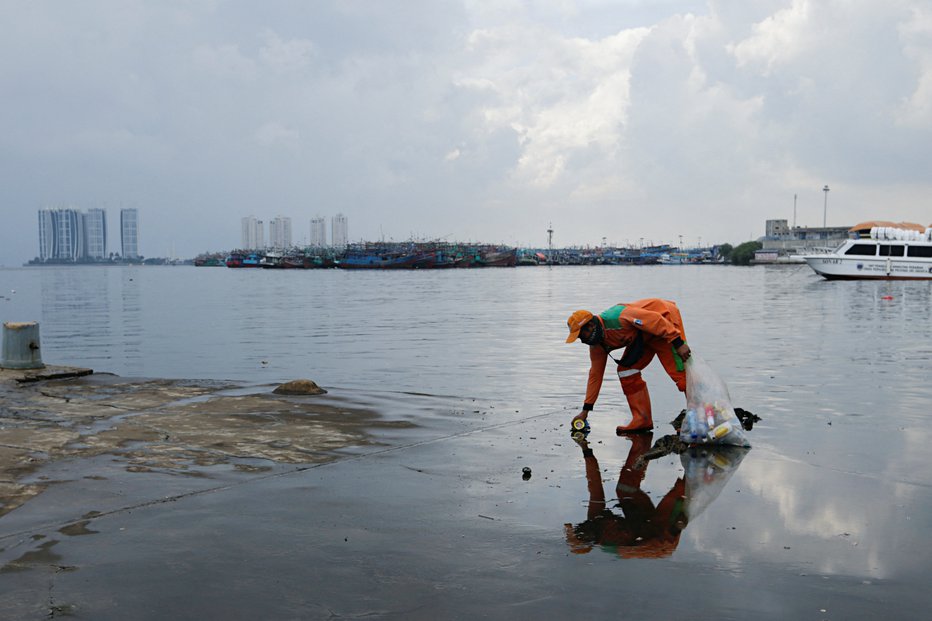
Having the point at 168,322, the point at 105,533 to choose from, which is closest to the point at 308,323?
the point at 168,322

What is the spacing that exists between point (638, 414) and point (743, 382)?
505 cm

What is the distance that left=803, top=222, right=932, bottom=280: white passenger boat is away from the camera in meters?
61.2

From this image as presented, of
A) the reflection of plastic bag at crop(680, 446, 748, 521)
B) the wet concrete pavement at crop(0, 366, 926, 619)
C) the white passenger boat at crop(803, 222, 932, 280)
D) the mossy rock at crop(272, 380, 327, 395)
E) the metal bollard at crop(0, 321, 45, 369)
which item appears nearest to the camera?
the wet concrete pavement at crop(0, 366, 926, 619)

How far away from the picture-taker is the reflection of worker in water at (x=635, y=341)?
26.1 feet

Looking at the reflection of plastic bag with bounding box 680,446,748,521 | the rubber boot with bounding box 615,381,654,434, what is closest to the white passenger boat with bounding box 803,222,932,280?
the rubber boot with bounding box 615,381,654,434

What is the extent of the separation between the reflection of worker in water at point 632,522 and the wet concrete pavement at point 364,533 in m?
0.07

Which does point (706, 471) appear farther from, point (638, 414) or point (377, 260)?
point (377, 260)

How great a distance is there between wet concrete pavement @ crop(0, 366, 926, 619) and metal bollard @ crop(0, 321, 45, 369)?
3926 millimetres

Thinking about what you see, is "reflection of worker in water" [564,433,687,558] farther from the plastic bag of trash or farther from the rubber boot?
the rubber boot

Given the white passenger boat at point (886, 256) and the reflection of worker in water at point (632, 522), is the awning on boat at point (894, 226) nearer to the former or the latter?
the white passenger boat at point (886, 256)

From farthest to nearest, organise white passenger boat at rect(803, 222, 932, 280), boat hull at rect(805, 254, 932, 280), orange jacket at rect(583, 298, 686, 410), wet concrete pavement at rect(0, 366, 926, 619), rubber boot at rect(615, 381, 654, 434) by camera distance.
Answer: white passenger boat at rect(803, 222, 932, 280), boat hull at rect(805, 254, 932, 280), rubber boot at rect(615, 381, 654, 434), orange jacket at rect(583, 298, 686, 410), wet concrete pavement at rect(0, 366, 926, 619)

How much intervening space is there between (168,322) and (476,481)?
27.3 meters

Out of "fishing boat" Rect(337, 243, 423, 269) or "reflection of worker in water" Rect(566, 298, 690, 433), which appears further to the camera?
"fishing boat" Rect(337, 243, 423, 269)

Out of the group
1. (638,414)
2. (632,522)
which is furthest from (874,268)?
(632,522)
